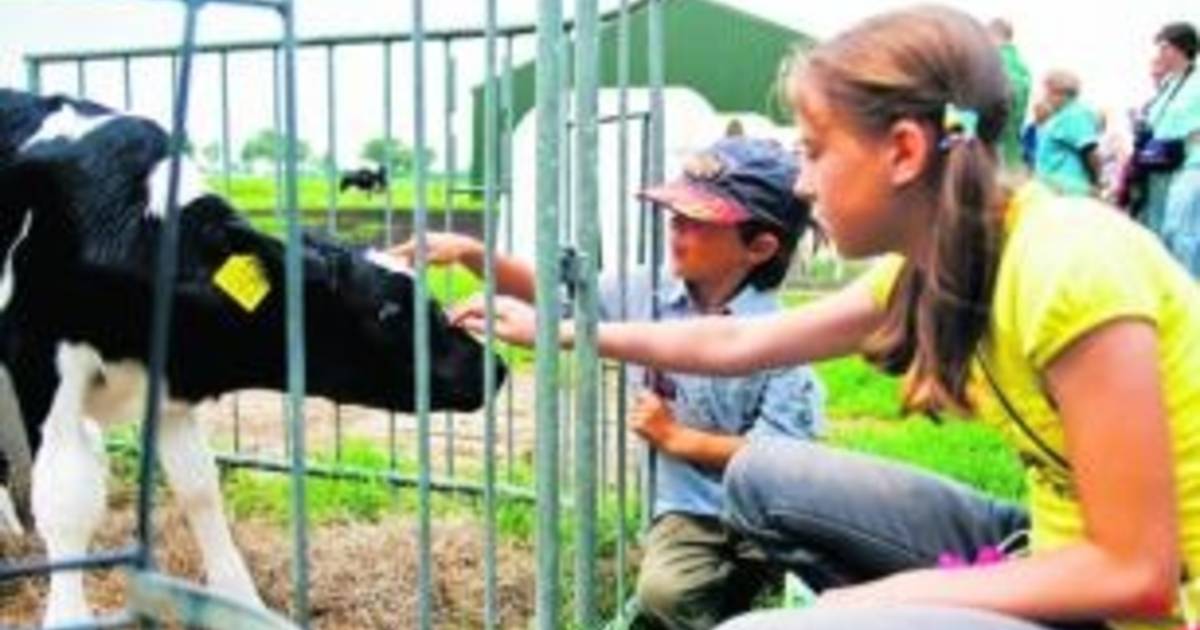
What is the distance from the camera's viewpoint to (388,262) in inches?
183

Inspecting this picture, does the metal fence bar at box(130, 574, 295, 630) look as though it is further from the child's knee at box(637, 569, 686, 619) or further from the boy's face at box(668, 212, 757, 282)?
the boy's face at box(668, 212, 757, 282)

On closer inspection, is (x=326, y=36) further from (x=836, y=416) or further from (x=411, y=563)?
(x=836, y=416)

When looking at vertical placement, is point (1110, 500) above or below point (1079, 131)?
A: above

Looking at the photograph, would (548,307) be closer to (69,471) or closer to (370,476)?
(69,471)

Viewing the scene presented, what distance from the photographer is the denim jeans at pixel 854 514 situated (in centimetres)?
258

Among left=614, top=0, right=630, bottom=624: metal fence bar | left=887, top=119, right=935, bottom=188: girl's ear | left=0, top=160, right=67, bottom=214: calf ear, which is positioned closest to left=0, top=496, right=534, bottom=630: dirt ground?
left=614, top=0, right=630, bottom=624: metal fence bar

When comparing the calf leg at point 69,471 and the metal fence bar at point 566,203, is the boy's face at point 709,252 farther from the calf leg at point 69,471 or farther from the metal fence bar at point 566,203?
the calf leg at point 69,471

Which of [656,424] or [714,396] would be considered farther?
[714,396]

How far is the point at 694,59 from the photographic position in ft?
72.1

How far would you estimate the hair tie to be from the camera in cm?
214

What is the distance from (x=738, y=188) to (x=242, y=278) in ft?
4.04

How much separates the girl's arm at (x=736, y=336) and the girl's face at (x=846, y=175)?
0.43 meters

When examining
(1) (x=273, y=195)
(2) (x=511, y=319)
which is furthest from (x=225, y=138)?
(2) (x=511, y=319)

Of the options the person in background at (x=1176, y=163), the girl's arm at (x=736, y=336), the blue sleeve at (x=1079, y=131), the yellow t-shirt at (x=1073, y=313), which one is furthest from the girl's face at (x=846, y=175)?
the blue sleeve at (x=1079, y=131)
